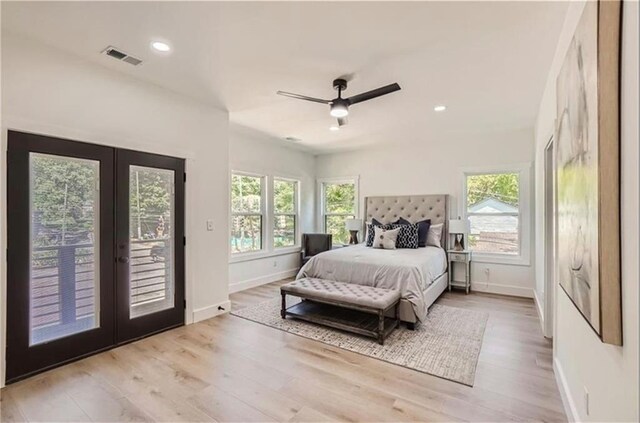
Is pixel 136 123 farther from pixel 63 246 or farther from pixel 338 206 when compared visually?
pixel 338 206

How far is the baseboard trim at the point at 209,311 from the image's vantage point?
374 centimetres

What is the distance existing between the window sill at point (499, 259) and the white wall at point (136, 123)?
13.4 ft

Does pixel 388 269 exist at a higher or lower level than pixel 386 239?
lower

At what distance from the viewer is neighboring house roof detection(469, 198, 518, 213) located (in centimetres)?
504

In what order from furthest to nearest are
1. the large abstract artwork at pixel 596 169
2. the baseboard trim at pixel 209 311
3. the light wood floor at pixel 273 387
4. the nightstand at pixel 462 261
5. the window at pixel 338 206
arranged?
the window at pixel 338 206, the nightstand at pixel 462 261, the baseboard trim at pixel 209 311, the light wood floor at pixel 273 387, the large abstract artwork at pixel 596 169

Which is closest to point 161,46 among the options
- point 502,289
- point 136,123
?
point 136,123

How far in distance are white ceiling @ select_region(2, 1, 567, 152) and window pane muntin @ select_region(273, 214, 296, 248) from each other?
9.13 feet

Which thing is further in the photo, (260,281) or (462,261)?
(260,281)

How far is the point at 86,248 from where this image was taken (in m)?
2.82

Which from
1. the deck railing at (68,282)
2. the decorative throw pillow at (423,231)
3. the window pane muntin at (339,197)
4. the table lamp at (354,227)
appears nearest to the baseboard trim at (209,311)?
the deck railing at (68,282)

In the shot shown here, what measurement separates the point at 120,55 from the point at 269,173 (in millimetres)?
3344

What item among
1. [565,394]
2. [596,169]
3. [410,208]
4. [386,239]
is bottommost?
[565,394]

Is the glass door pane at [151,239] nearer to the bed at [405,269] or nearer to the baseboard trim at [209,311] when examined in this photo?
the baseboard trim at [209,311]

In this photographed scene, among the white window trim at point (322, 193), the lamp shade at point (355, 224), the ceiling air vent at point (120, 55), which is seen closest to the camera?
the ceiling air vent at point (120, 55)
